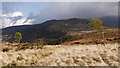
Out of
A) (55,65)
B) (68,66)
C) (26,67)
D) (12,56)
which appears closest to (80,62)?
(68,66)

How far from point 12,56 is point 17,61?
6.06 ft

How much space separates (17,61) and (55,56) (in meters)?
5.75

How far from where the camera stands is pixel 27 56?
15.8 m

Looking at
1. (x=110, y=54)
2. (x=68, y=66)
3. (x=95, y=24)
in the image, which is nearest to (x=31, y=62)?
(x=68, y=66)

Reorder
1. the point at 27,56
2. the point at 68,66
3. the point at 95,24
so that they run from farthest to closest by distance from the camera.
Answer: the point at 95,24, the point at 27,56, the point at 68,66

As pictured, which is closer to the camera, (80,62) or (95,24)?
(80,62)

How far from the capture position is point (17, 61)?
46.1 feet

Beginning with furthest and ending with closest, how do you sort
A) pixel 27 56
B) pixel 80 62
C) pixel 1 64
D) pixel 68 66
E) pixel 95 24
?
pixel 95 24, pixel 27 56, pixel 80 62, pixel 68 66, pixel 1 64

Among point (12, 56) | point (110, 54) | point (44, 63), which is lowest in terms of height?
point (110, 54)

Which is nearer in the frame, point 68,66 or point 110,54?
point 68,66

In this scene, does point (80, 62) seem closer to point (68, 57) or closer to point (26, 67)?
point (68, 57)

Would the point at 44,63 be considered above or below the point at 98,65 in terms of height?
above

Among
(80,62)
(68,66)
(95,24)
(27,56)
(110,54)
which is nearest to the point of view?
(68,66)

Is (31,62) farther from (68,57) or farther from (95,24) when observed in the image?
(95,24)
